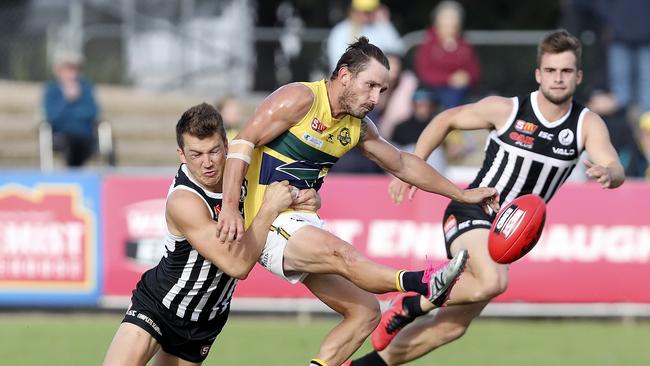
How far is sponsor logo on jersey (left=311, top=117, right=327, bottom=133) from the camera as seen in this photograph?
8.16 m

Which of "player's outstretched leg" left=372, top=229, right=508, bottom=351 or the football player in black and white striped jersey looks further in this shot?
"player's outstretched leg" left=372, top=229, right=508, bottom=351

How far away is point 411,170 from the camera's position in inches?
343

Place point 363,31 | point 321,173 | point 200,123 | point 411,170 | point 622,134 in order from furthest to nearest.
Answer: point 363,31
point 622,134
point 411,170
point 321,173
point 200,123

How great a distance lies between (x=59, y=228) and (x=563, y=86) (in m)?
6.05

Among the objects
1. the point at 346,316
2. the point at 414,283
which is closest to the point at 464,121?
the point at 346,316

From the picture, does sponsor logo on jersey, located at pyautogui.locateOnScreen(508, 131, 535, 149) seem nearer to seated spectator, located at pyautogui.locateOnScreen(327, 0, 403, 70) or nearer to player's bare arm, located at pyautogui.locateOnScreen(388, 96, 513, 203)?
player's bare arm, located at pyautogui.locateOnScreen(388, 96, 513, 203)

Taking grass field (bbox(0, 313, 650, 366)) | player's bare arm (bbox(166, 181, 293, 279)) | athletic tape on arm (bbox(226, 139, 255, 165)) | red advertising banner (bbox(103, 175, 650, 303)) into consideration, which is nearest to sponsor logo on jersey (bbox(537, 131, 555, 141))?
player's bare arm (bbox(166, 181, 293, 279))

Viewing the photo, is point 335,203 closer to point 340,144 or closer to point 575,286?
point 575,286

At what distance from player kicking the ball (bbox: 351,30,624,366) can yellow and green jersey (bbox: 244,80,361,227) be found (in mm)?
910

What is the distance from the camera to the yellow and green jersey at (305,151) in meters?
8.18

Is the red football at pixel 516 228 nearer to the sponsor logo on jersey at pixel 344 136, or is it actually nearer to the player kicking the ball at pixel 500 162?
the player kicking the ball at pixel 500 162

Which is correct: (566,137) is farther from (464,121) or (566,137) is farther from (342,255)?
(342,255)

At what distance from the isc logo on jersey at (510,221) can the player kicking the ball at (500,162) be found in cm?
80

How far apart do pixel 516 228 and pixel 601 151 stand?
41.5 inches
